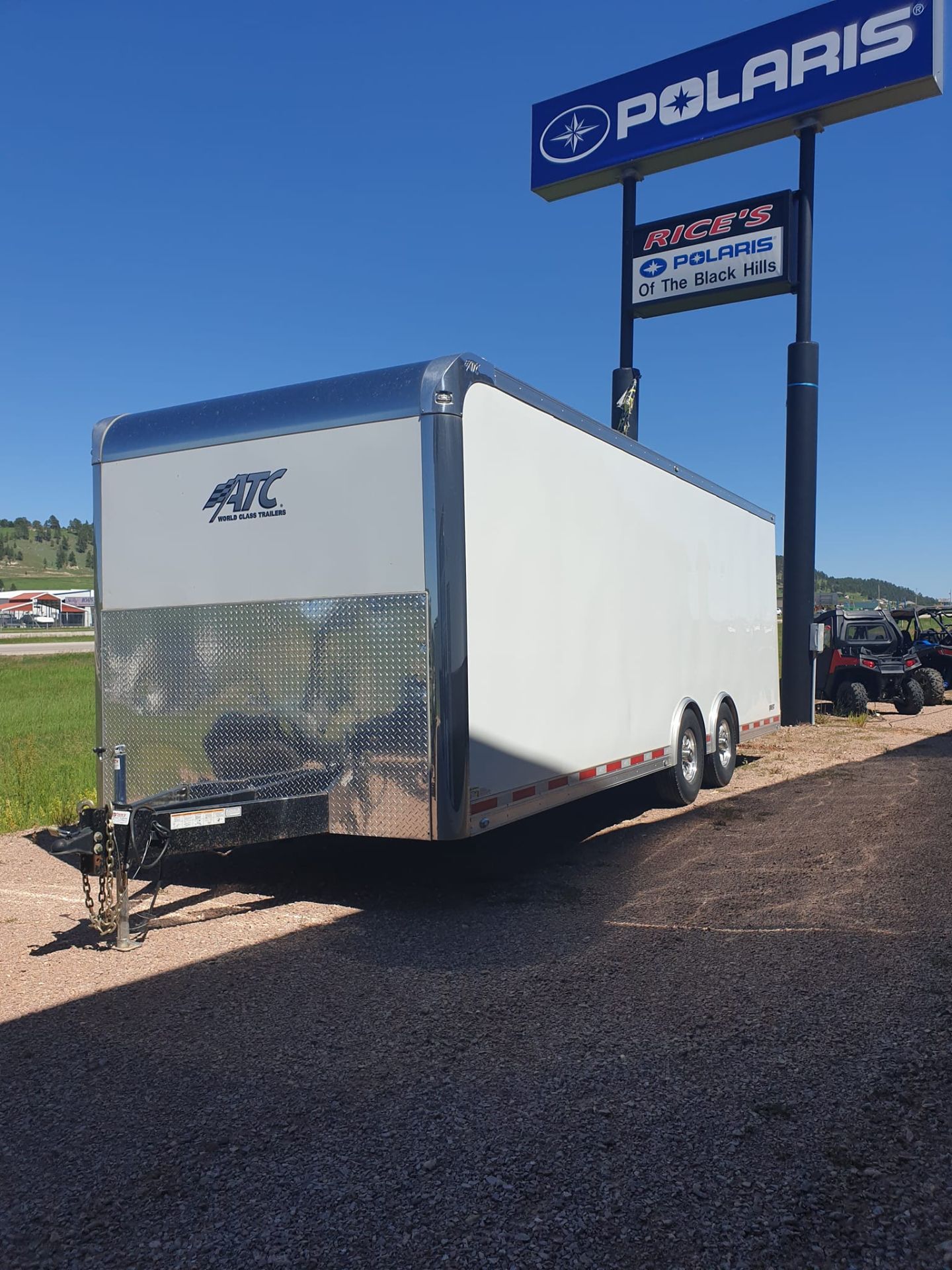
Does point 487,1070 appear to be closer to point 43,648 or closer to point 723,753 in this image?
point 723,753

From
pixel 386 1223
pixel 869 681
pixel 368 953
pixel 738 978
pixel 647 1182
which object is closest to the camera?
pixel 386 1223

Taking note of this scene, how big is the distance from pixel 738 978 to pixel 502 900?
1847 mm

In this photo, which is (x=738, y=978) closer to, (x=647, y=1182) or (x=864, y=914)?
(x=864, y=914)

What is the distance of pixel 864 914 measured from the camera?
5.92m

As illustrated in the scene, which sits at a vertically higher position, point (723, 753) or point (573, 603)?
point (573, 603)

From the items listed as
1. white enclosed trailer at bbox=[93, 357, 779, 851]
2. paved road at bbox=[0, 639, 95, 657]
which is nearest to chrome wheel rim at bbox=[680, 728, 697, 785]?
white enclosed trailer at bbox=[93, 357, 779, 851]

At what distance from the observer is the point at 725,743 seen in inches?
411

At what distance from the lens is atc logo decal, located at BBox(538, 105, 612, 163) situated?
17109 mm

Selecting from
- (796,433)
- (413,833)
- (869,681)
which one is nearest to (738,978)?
(413,833)

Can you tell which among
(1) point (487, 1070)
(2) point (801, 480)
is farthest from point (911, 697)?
(1) point (487, 1070)

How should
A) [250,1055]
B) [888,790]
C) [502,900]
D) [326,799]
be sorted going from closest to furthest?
[250,1055] < [326,799] < [502,900] < [888,790]

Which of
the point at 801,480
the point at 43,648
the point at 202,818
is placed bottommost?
the point at 43,648

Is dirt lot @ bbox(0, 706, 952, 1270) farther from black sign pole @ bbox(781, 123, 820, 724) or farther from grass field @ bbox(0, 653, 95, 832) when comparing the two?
black sign pole @ bbox(781, 123, 820, 724)

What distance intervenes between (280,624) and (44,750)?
842cm
